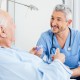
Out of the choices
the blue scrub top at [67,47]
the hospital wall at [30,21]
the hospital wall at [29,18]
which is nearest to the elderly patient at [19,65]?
the blue scrub top at [67,47]

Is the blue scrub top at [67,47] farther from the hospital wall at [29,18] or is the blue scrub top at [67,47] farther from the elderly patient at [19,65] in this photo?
the elderly patient at [19,65]

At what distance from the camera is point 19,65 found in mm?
1118

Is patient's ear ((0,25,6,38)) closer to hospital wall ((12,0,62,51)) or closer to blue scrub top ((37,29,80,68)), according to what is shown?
blue scrub top ((37,29,80,68))

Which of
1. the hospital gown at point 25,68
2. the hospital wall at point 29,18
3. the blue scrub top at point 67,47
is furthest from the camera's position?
the hospital wall at point 29,18

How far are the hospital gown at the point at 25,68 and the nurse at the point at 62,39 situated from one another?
2.38 ft

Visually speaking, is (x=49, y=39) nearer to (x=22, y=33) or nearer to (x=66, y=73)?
(x=22, y=33)

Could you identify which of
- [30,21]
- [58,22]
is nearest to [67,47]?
[58,22]

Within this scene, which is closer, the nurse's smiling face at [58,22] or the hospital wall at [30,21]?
the nurse's smiling face at [58,22]

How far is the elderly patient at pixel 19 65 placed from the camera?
1.10 metres

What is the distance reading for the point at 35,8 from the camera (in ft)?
8.32

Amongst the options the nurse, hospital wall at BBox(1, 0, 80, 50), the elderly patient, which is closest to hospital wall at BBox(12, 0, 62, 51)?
hospital wall at BBox(1, 0, 80, 50)

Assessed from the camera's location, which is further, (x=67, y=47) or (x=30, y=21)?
(x=30, y=21)

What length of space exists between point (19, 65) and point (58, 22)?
959 millimetres

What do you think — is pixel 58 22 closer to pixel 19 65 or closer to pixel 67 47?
pixel 67 47
